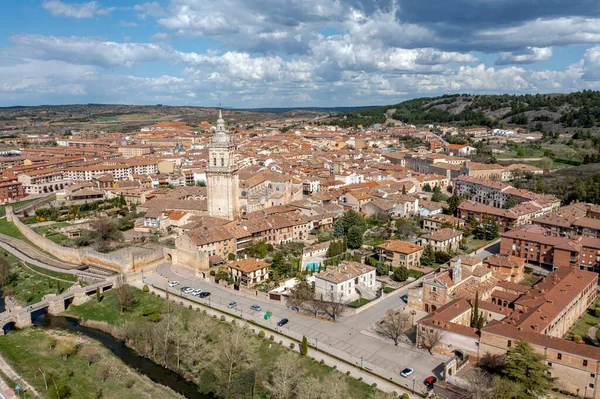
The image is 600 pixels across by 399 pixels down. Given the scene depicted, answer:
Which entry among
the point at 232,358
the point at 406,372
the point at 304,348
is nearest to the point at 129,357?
the point at 232,358

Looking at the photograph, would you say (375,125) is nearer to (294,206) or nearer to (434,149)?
(434,149)

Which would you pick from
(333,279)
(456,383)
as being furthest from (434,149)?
(456,383)

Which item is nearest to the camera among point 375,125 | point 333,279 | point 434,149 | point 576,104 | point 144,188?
point 333,279

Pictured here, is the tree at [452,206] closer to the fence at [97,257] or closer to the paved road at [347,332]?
the paved road at [347,332]

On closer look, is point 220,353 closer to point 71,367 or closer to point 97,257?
point 71,367

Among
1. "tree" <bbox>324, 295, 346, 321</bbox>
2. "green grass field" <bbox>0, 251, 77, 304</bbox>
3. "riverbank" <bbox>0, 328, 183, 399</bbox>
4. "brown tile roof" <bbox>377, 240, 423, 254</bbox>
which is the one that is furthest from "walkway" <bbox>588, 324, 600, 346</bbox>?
"green grass field" <bbox>0, 251, 77, 304</bbox>

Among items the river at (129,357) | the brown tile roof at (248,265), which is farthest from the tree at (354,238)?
the river at (129,357)

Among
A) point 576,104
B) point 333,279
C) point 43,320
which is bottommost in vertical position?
point 43,320
